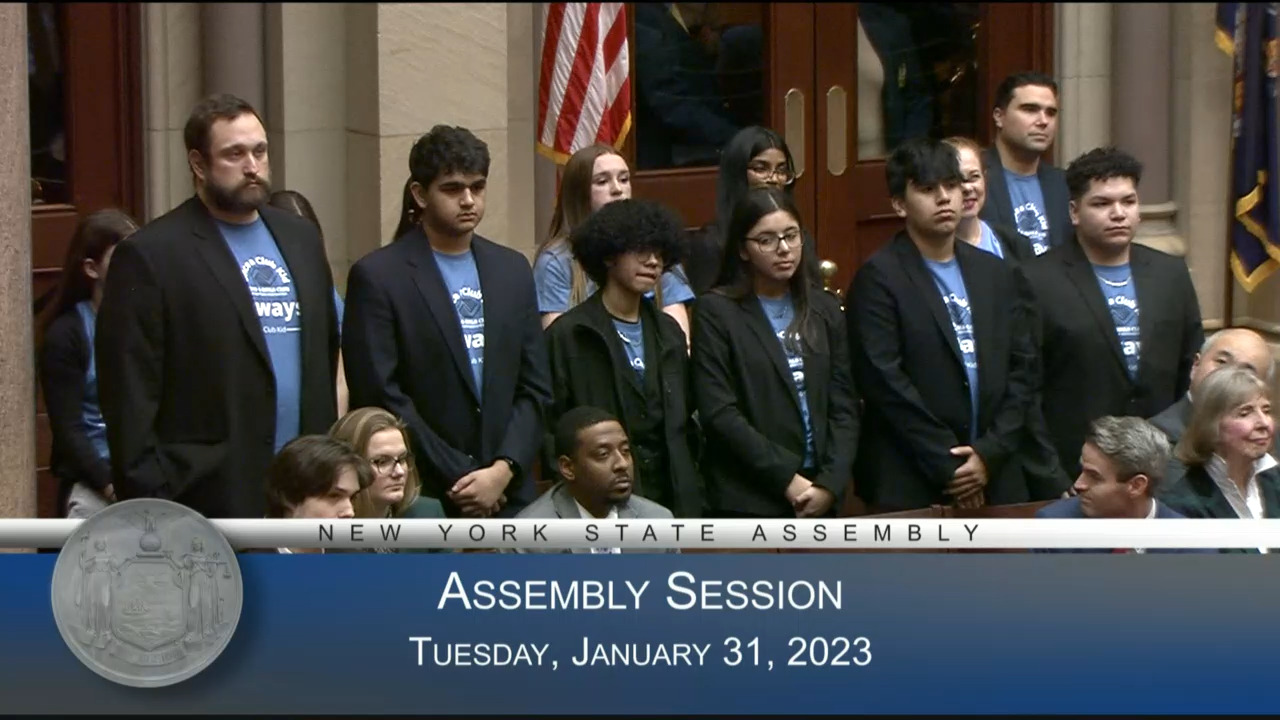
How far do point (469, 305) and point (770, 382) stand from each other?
2.98 feet

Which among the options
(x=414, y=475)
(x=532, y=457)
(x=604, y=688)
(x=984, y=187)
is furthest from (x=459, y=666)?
(x=984, y=187)

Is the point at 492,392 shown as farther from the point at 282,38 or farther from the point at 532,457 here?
the point at 282,38

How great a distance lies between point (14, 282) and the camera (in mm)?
6734

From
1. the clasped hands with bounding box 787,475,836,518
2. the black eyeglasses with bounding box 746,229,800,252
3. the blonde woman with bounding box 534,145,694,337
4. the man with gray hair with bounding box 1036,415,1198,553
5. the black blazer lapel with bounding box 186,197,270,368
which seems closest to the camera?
the man with gray hair with bounding box 1036,415,1198,553

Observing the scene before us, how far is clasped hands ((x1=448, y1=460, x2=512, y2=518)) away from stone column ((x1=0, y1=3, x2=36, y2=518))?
1162 mm

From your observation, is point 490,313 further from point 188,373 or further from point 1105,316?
point 1105,316

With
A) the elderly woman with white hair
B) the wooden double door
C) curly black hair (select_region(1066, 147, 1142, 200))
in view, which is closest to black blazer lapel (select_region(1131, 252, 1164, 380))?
curly black hair (select_region(1066, 147, 1142, 200))

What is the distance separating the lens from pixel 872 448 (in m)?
7.54

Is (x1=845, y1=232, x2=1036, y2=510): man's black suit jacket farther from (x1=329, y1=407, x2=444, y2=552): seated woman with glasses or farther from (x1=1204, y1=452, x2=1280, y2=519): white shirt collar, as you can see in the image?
(x1=329, y1=407, x2=444, y2=552): seated woman with glasses

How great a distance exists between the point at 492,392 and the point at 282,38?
3233mm

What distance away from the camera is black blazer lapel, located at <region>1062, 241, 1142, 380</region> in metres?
7.70

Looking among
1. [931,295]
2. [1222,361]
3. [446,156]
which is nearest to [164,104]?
[446,156]

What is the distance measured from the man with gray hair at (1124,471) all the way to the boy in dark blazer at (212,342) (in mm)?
2032

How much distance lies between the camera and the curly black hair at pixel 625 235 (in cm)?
733
